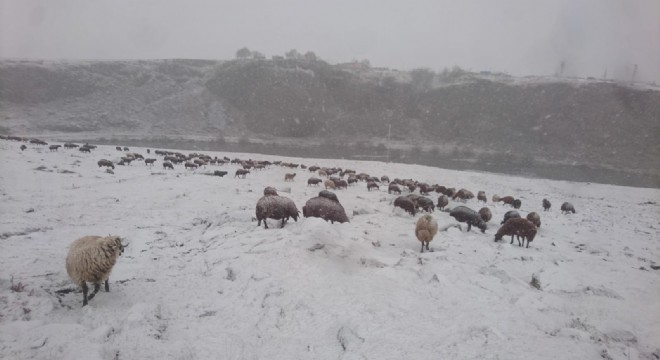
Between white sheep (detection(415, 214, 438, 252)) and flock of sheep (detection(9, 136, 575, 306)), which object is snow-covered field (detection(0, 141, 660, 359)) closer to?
white sheep (detection(415, 214, 438, 252))

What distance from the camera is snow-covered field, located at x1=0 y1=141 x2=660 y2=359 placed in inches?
184

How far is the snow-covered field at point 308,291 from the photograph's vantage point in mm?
4680

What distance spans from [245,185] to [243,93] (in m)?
65.0

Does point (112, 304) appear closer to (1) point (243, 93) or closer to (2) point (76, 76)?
(1) point (243, 93)

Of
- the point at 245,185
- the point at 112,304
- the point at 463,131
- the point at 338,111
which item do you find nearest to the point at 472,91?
the point at 463,131

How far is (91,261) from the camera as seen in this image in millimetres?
5211

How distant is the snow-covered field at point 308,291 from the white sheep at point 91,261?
0.39 meters

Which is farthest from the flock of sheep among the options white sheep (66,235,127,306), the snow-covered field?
the snow-covered field

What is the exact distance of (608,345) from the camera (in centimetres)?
498

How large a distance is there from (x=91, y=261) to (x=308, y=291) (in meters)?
3.43

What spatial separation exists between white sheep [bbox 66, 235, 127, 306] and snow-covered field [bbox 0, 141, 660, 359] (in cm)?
39

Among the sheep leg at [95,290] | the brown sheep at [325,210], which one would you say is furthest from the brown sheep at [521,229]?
the sheep leg at [95,290]

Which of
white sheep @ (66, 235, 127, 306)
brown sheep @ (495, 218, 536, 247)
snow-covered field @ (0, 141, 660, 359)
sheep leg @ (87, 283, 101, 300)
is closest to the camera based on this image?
snow-covered field @ (0, 141, 660, 359)

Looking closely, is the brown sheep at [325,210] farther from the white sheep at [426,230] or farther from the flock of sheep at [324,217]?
the white sheep at [426,230]
